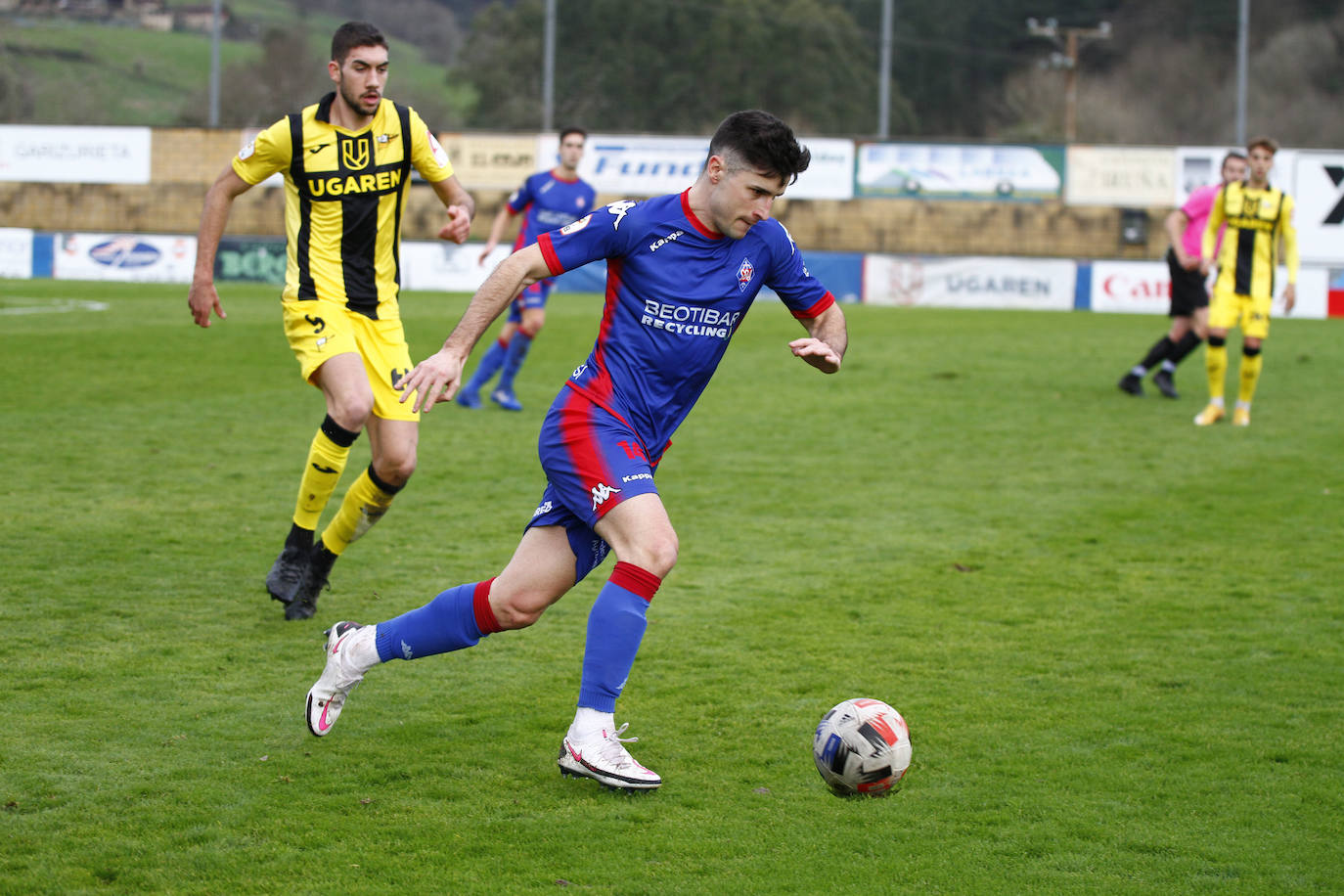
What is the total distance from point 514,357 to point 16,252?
20228 mm

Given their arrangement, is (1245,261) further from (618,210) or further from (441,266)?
(441,266)

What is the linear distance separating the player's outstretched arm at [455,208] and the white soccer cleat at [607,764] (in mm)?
2805

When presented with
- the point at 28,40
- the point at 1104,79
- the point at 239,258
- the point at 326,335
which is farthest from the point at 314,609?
the point at 1104,79

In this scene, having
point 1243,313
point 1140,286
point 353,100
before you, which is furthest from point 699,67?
point 353,100

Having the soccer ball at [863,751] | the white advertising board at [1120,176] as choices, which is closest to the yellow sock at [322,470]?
the soccer ball at [863,751]

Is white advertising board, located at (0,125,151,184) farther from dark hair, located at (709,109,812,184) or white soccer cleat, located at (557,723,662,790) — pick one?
white soccer cleat, located at (557,723,662,790)

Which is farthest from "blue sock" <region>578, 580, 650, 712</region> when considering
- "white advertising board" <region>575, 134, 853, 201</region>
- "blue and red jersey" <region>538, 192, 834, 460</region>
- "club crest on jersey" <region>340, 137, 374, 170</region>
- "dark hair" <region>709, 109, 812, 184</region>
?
"white advertising board" <region>575, 134, 853, 201</region>

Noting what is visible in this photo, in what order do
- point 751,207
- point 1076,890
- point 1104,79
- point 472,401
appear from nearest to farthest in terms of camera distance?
point 1076,890, point 751,207, point 472,401, point 1104,79

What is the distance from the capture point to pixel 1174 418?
496 inches

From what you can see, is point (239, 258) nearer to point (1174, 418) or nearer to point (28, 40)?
point (1174, 418)

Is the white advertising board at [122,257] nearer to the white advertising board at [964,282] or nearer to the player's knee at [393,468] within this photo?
the white advertising board at [964,282]

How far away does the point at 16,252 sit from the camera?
28469 millimetres

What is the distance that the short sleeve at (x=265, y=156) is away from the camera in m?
5.89

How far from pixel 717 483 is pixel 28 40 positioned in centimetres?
5189
